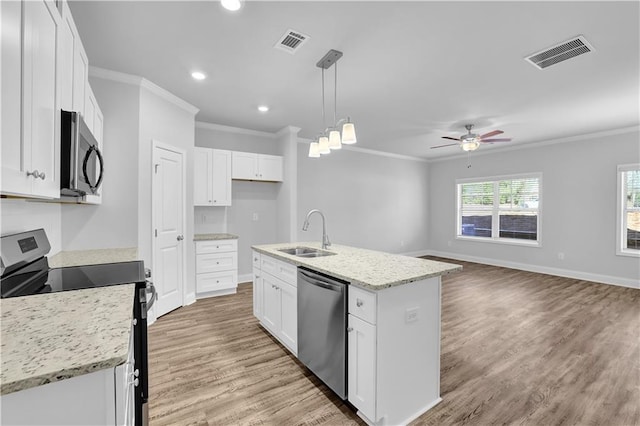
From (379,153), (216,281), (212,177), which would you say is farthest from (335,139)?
(379,153)

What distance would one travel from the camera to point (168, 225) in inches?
141

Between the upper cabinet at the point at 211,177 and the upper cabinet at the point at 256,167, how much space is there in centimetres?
15

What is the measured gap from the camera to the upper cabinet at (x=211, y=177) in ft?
14.3

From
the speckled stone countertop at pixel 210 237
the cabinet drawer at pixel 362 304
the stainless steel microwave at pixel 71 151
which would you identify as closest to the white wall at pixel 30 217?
the stainless steel microwave at pixel 71 151

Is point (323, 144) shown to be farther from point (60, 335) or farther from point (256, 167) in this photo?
point (256, 167)

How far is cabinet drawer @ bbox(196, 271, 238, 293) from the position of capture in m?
4.21

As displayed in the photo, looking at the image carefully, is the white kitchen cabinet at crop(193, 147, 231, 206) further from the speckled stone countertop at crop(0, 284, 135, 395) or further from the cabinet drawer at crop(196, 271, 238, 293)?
the speckled stone countertop at crop(0, 284, 135, 395)

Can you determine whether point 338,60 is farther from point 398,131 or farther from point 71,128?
point 398,131

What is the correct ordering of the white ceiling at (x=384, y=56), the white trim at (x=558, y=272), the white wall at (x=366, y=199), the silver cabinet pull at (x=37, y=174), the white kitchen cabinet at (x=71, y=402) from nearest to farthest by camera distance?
the white kitchen cabinet at (x=71, y=402)
the silver cabinet pull at (x=37, y=174)
the white ceiling at (x=384, y=56)
the white trim at (x=558, y=272)
the white wall at (x=366, y=199)

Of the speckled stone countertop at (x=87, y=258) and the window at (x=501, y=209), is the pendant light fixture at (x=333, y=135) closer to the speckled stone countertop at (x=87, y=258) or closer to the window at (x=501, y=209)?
the speckled stone countertop at (x=87, y=258)

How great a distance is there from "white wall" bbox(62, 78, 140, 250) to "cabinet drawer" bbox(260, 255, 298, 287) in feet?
4.67

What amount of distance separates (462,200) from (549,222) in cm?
195

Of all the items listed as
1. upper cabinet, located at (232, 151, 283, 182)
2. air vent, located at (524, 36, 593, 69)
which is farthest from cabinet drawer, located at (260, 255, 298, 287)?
air vent, located at (524, 36, 593, 69)

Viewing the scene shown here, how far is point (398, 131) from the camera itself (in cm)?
525
